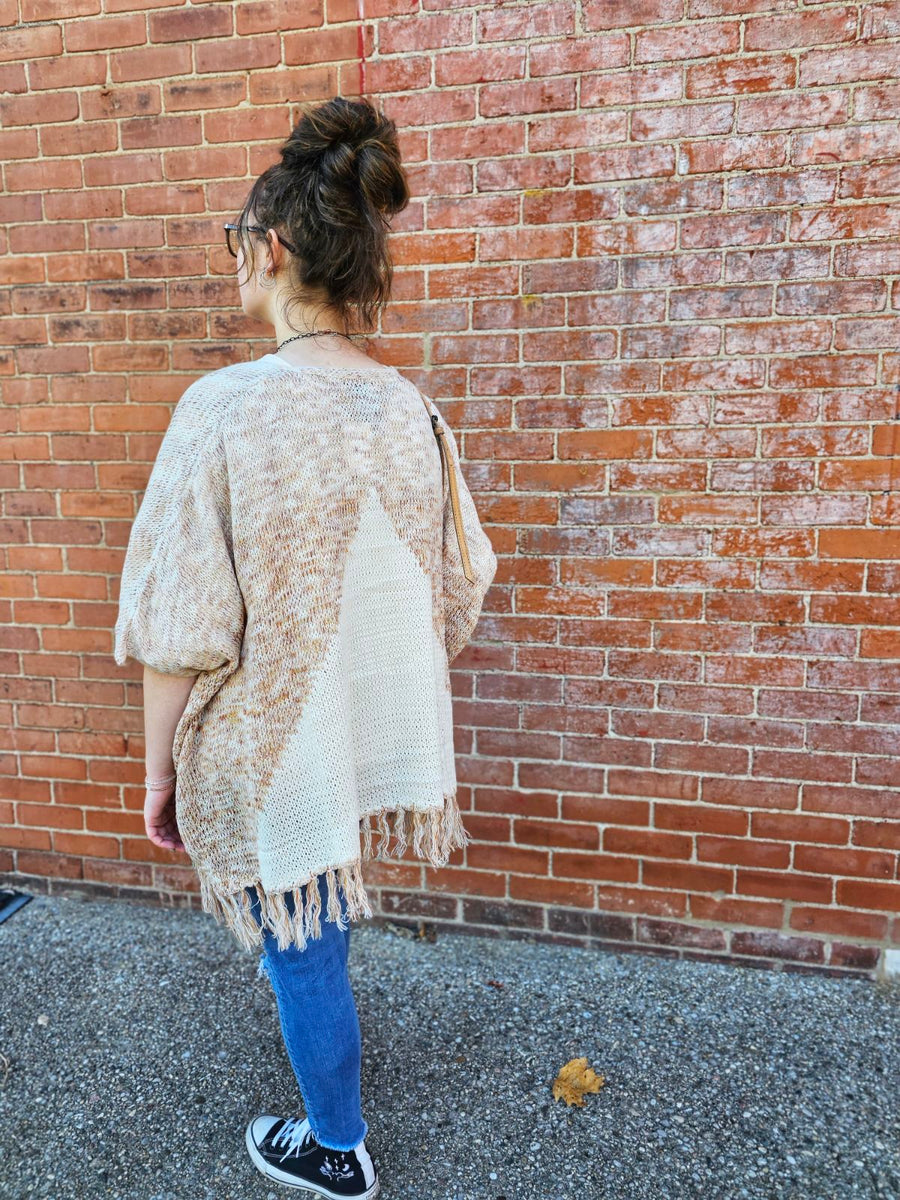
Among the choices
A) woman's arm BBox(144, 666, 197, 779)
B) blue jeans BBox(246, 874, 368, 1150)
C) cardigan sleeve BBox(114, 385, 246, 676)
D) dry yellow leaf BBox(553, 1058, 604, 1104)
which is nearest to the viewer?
cardigan sleeve BBox(114, 385, 246, 676)

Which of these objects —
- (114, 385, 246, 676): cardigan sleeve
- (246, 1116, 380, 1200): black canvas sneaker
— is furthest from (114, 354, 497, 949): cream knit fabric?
(246, 1116, 380, 1200): black canvas sneaker

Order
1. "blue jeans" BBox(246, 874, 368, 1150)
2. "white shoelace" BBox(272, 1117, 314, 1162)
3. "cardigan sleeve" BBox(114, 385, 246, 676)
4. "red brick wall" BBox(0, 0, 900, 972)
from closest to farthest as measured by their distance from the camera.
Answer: "cardigan sleeve" BBox(114, 385, 246, 676), "blue jeans" BBox(246, 874, 368, 1150), "white shoelace" BBox(272, 1117, 314, 1162), "red brick wall" BBox(0, 0, 900, 972)

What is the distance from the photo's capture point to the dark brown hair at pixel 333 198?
152cm

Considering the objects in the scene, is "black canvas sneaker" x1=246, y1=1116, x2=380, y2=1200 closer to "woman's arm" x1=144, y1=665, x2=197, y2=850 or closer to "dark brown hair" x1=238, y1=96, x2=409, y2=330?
"woman's arm" x1=144, y1=665, x2=197, y2=850

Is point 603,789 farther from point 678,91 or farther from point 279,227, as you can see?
point 678,91

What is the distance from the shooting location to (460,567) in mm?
1883

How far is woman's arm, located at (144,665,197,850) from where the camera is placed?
1.60 metres

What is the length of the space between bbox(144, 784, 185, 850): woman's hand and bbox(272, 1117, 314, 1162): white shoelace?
82 cm

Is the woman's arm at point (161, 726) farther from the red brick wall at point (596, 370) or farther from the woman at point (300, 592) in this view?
the red brick wall at point (596, 370)

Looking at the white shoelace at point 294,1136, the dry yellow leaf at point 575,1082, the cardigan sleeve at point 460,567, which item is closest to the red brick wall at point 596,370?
the dry yellow leaf at point 575,1082

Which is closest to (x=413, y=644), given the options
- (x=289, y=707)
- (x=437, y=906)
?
(x=289, y=707)

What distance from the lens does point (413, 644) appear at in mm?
1711

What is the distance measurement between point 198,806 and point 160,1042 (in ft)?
4.00

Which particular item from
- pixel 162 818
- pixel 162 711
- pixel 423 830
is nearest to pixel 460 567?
pixel 423 830
